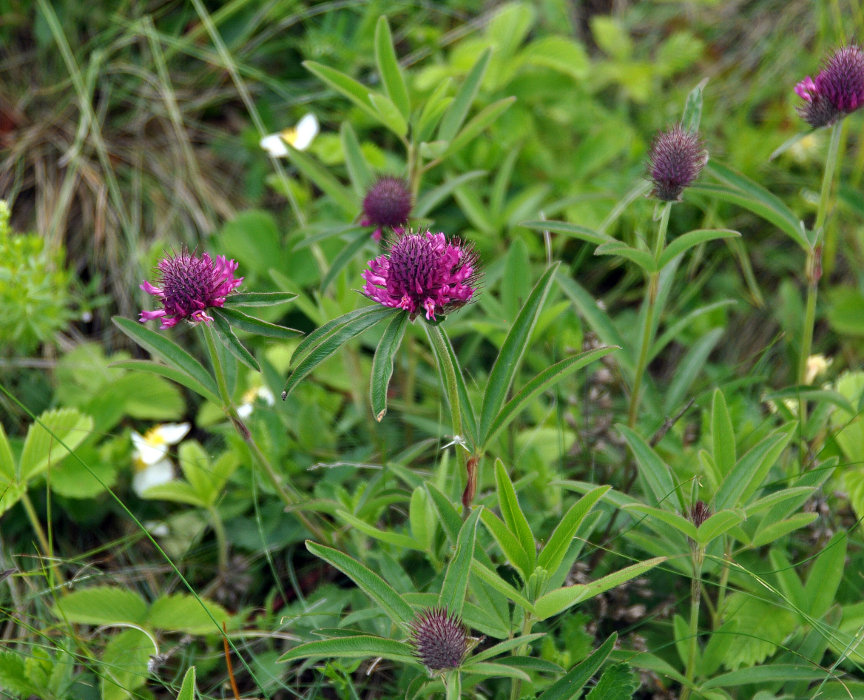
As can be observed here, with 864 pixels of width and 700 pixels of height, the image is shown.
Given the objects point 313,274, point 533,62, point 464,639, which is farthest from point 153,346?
point 533,62

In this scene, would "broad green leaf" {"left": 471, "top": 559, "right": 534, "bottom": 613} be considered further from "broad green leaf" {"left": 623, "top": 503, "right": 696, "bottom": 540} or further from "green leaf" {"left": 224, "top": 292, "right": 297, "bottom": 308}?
"green leaf" {"left": 224, "top": 292, "right": 297, "bottom": 308}

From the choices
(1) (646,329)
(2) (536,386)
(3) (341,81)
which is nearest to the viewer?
(2) (536,386)

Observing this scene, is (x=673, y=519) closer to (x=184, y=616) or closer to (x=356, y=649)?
(x=356, y=649)

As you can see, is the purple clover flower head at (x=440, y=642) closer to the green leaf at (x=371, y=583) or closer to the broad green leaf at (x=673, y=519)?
the green leaf at (x=371, y=583)

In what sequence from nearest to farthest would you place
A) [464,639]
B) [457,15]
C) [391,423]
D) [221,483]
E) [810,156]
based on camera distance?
[464,639] < [221,483] < [391,423] < [810,156] < [457,15]

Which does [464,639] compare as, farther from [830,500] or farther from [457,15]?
[457,15]

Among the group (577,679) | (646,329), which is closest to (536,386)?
(646,329)
